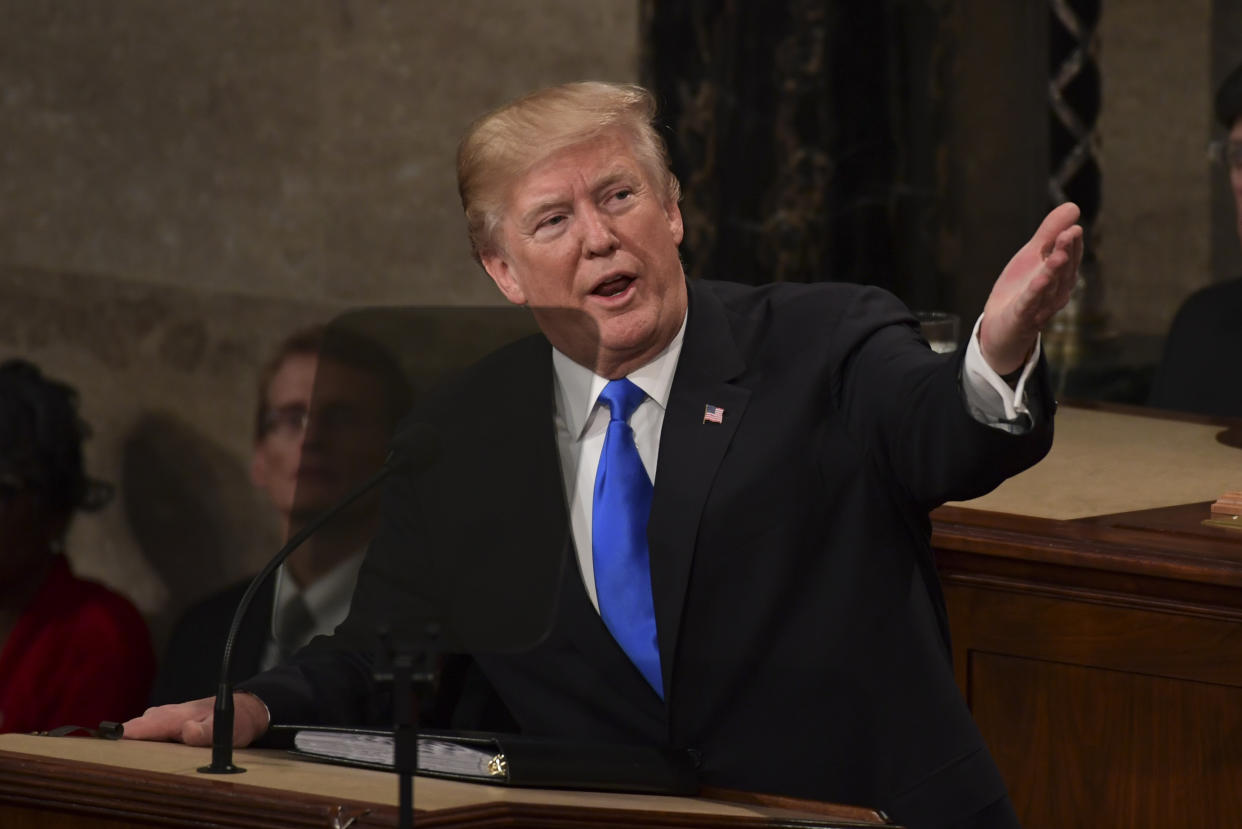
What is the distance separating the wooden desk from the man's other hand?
3.76ft

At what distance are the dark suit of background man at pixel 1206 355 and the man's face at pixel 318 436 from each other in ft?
8.26

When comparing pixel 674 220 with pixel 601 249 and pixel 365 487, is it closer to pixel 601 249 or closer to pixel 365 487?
pixel 601 249

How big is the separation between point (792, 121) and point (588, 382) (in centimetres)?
234

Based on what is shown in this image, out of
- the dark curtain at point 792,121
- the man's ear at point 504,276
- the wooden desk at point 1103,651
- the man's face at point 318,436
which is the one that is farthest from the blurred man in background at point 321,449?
the dark curtain at point 792,121

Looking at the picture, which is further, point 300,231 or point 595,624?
point 300,231

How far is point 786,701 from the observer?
7.66 ft

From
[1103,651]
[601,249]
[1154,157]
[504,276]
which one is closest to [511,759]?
[601,249]

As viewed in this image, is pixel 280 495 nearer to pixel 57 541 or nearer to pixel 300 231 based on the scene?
pixel 57 541

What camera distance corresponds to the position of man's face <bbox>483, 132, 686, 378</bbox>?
7.83 feet

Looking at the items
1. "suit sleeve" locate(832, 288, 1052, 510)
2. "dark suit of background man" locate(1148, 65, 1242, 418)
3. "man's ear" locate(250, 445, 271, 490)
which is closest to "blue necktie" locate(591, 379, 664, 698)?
"suit sleeve" locate(832, 288, 1052, 510)

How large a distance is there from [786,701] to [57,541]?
86 centimetres

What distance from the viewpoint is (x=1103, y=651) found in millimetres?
2686

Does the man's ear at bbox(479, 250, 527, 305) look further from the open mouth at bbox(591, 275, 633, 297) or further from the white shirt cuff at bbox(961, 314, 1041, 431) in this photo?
the white shirt cuff at bbox(961, 314, 1041, 431)

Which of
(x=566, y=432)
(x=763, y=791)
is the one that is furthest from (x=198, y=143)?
(x=763, y=791)
